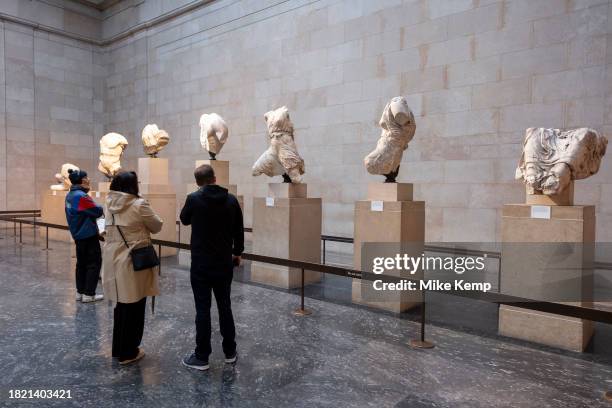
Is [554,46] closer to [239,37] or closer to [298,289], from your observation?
[298,289]

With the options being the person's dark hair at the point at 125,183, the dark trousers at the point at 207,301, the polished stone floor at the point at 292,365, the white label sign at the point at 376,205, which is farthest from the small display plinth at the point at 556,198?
the person's dark hair at the point at 125,183

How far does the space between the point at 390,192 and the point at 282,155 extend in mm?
1815

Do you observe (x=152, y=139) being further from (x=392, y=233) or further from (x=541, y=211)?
(x=541, y=211)

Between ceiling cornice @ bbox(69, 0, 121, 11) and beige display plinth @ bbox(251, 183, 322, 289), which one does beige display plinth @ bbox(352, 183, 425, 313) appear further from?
ceiling cornice @ bbox(69, 0, 121, 11)

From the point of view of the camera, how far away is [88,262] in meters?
5.58

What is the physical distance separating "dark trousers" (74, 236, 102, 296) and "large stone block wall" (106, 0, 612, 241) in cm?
500

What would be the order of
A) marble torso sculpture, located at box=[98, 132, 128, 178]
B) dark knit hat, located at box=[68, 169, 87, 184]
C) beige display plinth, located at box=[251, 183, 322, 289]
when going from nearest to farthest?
dark knit hat, located at box=[68, 169, 87, 184] → beige display plinth, located at box=[251, 183, 322, 289] → marble torso sculpture, located at box=[98, 132, 128, 178]

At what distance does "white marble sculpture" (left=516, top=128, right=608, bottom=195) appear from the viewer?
4359 mm

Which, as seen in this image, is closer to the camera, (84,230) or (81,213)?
(81,213)

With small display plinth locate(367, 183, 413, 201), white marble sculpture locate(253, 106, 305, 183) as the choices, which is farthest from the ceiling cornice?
small display plinth locate(367, 183, 413, 201)

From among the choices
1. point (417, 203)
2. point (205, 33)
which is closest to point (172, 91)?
point (205, 33)

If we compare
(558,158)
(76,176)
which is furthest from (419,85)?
(76,176)

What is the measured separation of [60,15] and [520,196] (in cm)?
1471

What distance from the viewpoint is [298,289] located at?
6.49 meters
